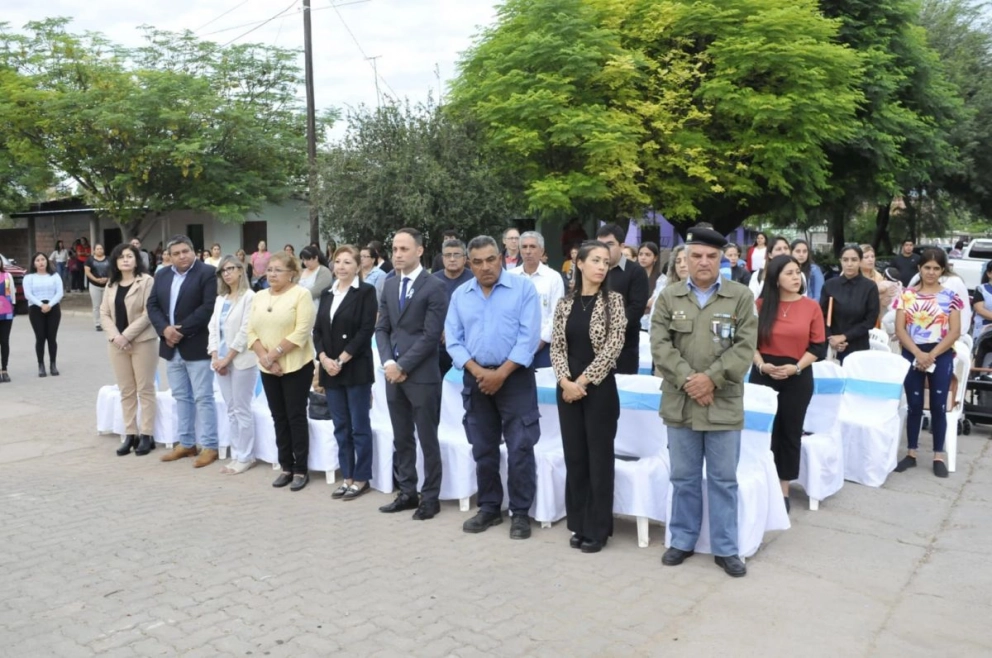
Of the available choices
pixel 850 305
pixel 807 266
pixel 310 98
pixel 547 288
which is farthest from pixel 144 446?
pixel 310 98

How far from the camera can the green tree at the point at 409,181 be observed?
18672 mm

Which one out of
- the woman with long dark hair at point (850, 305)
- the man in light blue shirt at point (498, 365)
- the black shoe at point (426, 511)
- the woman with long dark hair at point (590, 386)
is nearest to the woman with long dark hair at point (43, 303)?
the black shoe at point (426, 511)

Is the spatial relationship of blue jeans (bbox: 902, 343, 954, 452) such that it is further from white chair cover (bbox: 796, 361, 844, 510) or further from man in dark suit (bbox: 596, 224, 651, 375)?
man in dark suit (bbox: 596, 224, 651, 375)

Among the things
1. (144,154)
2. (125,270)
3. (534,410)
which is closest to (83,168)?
(144,154)

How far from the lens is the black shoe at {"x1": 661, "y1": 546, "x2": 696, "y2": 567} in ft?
16.8

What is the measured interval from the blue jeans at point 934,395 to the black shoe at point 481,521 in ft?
12.5

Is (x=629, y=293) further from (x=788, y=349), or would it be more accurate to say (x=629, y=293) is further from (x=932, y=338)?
(x=932, y=338)

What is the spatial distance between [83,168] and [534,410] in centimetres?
2300

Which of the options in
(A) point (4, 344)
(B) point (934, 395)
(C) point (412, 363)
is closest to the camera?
(C) point (412, 363)

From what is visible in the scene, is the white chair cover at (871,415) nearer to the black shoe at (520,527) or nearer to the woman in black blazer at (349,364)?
the black shoe at (520,527)

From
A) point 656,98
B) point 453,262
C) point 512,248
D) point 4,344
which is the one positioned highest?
point 656,98

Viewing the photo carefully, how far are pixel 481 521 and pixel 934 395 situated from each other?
406 cm

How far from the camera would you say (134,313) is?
801 cm

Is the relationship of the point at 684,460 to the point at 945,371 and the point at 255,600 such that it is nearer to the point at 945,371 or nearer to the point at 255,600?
the point at 255,600
